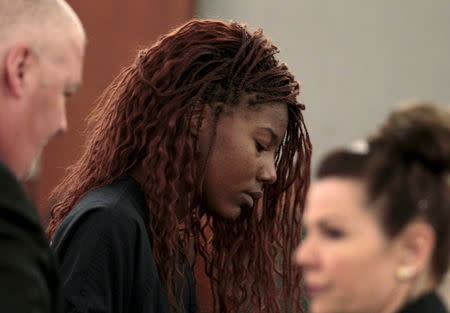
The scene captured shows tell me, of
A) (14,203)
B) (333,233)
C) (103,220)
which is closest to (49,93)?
(14,203)

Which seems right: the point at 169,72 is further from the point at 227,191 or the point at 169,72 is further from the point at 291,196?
the point at 291,196

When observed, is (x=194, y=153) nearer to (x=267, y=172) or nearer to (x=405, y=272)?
(x=267, y=172)

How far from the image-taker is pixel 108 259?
224 cm

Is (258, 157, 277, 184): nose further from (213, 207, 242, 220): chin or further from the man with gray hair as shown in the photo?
the man with gray hair

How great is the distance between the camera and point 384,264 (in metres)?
1.65

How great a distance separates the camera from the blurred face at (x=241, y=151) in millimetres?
2404

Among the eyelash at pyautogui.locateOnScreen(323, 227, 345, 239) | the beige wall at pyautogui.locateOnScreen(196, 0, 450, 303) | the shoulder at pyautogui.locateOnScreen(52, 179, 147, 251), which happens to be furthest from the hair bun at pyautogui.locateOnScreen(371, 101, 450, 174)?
the beige wall at pyautogui.locateOnScreen(196, 0, 450, 303)

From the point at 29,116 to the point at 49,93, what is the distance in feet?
0.17

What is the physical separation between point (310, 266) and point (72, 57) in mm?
575

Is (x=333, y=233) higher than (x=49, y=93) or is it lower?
lower

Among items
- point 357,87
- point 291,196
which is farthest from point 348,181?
point 357,87

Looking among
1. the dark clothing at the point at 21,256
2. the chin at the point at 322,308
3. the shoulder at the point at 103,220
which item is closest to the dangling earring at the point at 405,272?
the chin at the point at 322,308

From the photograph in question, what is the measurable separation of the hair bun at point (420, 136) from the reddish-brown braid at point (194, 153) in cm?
75

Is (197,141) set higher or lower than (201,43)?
lower
